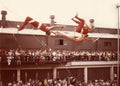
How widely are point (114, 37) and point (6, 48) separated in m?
9.64

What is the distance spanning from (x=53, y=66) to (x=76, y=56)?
1893 millimetres

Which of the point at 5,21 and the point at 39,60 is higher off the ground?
the point at 5,21

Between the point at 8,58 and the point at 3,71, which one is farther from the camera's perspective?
the point at 3,71

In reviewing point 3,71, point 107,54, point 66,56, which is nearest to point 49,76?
point 66,56

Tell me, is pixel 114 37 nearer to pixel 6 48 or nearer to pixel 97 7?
pixel 97 7

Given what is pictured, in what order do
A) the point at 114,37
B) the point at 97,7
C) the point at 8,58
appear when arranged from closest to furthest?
the point at 97,7 < the point at 8,58 < the point at 114,37

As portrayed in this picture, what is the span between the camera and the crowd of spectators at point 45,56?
15719 millimetres

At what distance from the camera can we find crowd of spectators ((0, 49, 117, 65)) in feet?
51.6

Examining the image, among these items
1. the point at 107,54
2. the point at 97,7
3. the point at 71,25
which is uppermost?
the point at 97,7

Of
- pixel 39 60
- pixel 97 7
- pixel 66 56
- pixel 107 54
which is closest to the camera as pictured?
pixel 97 7

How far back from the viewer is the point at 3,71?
1689 centimetres

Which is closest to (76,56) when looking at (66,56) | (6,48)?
(66,56)

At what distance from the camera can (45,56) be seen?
16734 millimetres

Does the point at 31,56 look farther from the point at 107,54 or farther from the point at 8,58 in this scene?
the point at 107,54
